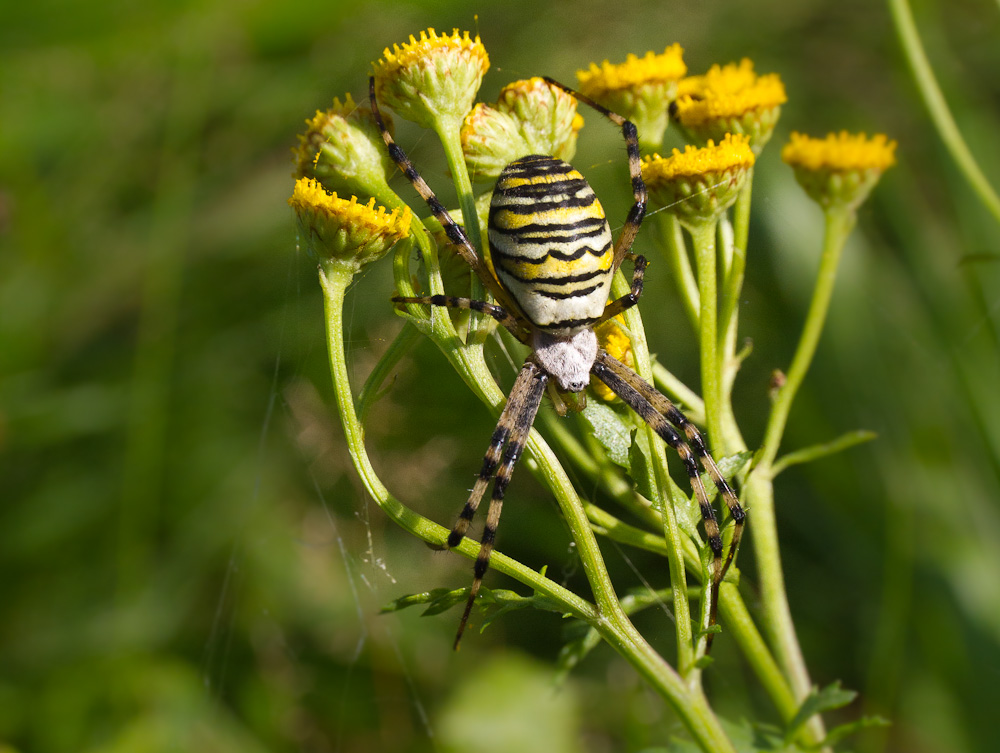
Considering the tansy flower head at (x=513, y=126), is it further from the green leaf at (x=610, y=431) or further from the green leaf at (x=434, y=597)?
the green leaf at (x=434, y=597)

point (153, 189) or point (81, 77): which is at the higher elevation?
point (81, 77)

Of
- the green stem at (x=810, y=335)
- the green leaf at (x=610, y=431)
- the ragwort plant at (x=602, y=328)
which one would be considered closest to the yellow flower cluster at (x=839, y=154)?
the green stem at (x=810, y=335)

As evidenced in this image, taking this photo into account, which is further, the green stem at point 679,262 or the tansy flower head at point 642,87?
the tansy flower head at point 642,87

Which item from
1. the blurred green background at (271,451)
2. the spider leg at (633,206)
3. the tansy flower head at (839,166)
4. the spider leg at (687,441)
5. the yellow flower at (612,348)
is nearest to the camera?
the spider leg at (687,441)

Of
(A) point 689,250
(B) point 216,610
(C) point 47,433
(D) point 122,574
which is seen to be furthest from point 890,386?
(C) point 47,433

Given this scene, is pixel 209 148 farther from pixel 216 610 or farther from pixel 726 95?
pixel 726 95

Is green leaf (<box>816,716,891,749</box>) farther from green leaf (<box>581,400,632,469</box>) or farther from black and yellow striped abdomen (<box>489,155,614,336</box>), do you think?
black and yellow striped abdomen (<box>489,155,614,336</box>)

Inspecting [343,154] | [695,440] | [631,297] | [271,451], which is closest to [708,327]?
[631,297]
